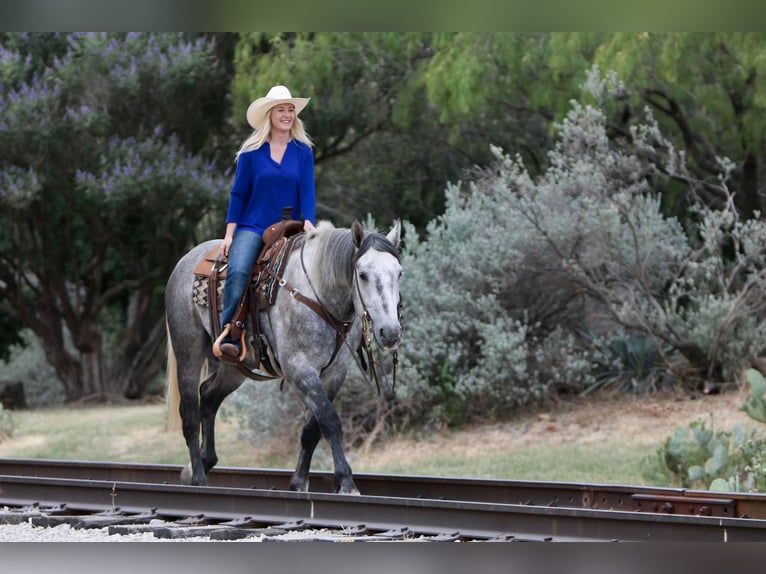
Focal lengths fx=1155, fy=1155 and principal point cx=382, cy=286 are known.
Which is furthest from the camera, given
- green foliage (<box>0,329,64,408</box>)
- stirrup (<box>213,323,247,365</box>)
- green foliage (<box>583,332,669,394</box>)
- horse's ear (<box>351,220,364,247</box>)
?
green foliage (<box>0,329,64,408</box>)

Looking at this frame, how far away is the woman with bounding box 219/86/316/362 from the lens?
7539 mm

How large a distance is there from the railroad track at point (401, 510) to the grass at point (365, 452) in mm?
4171

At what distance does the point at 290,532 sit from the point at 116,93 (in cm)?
1469

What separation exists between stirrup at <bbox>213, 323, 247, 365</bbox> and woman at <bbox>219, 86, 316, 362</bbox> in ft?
0.05

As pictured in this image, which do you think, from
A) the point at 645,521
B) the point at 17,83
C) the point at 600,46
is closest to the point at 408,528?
the point at 645,521

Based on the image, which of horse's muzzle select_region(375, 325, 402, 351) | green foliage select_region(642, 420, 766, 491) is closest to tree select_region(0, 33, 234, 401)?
green foliage select_region(642, 420, 766, 491)

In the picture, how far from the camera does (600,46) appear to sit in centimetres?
1562

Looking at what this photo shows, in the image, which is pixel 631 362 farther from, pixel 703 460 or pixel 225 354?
pixel 225 354

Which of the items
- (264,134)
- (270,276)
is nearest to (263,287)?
(270,276)

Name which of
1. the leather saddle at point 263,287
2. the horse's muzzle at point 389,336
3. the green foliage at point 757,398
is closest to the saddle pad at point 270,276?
the leather saddle at point 263,287

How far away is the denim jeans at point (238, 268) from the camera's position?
7.50 metres

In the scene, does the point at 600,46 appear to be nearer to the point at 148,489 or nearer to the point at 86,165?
the point at 86,165

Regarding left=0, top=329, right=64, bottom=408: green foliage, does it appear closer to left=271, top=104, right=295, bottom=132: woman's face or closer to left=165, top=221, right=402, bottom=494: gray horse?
left=165, top=221, right=402, bottom=494: gray horse
